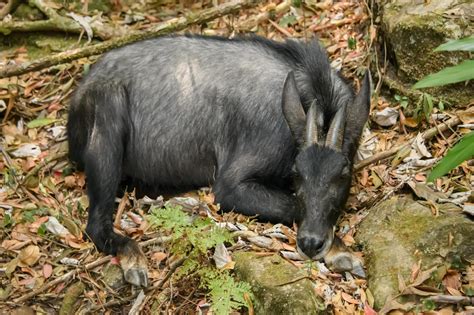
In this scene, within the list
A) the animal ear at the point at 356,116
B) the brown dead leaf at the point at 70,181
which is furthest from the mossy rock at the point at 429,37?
the brown dead leaf at the point at 70,181

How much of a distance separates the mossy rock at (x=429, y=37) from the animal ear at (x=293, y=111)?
1.51 m

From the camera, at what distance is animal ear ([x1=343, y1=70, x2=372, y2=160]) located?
5594 millimetres

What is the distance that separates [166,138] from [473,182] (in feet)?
8.49

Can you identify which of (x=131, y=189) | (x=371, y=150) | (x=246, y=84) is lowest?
(x=131, y=189)

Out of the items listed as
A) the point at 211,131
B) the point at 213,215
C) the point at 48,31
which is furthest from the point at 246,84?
the point at 48,31

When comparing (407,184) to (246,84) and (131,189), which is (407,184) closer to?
(246,84)

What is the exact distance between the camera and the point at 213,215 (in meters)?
5.93

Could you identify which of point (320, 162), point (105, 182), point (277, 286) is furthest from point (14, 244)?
point (320, 162)

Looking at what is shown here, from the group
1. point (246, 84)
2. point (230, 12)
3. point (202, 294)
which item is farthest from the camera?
point (230, 12)

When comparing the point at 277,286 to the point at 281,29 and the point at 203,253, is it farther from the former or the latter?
the point at 281,29

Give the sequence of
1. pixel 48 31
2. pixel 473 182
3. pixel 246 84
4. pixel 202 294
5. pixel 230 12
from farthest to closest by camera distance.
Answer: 1. pixel 48 31
2. pixel 230 12
3. pixel 246 84
4. pixel 473 182
5. pixel 202 294

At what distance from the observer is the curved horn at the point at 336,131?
5.46 m

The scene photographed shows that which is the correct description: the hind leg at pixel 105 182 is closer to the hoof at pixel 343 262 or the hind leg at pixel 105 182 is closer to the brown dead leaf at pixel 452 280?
the hoof at pixel 343 262

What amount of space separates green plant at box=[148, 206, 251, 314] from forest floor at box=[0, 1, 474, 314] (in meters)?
0.19
